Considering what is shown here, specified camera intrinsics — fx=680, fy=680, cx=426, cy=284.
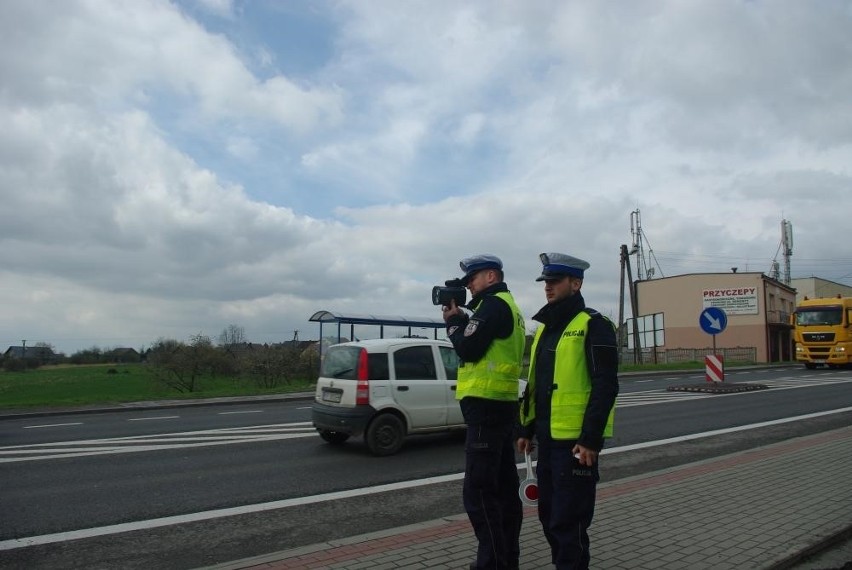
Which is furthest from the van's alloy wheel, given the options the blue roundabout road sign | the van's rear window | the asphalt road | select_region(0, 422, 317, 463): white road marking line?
the blue roundabout road sign

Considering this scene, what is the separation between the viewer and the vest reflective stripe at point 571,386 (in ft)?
11.9

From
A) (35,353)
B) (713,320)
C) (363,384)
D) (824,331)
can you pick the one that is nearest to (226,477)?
(363,384)

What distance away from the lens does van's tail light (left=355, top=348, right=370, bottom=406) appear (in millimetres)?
9211

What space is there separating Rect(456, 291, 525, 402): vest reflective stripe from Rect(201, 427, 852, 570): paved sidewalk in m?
1.23

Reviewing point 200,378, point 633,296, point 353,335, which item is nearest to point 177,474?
point 353,335

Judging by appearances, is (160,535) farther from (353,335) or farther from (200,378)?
(200,378)

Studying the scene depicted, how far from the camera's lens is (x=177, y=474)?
8.16 m

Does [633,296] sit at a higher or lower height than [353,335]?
higher

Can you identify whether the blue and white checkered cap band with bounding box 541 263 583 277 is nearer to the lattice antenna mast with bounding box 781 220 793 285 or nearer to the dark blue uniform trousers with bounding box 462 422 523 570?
the dark blue uniform trousers with bounding box 462 422 523 570

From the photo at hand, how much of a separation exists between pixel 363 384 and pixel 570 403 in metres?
5.88

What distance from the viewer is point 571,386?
12.0 feet

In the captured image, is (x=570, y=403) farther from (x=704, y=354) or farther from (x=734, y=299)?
(x=734, y=299)

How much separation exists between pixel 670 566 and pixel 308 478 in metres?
4.55

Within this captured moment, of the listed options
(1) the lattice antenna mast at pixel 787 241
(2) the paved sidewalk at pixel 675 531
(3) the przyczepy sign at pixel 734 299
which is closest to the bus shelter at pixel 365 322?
(2) the paved sidewalk at pixel 675 531
